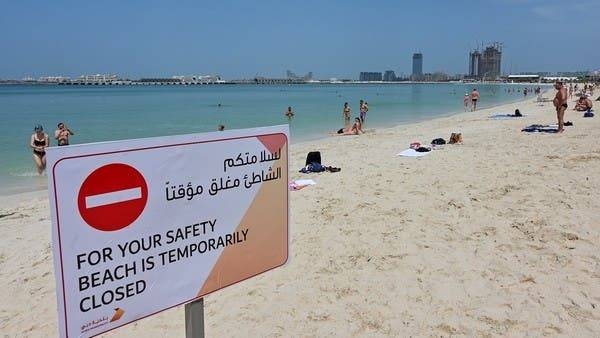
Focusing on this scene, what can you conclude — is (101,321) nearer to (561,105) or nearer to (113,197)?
(113,197)

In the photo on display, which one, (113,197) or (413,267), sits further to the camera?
(413,267)

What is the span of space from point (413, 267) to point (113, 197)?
3310mm

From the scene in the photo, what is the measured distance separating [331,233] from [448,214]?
148 cm

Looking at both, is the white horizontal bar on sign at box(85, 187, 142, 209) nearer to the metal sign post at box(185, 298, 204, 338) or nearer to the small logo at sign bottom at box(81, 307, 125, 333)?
the small logo at sign bottom at box(81, 307, 125, 333)

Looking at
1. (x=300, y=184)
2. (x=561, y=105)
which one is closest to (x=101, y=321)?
(x=300, y=184)

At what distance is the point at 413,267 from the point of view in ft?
13.6

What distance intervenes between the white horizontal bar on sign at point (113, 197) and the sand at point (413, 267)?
85.1 inches

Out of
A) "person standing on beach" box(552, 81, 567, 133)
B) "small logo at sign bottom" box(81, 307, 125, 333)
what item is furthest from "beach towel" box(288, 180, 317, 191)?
"person standing on beach" box(552, 81, 567, 133)

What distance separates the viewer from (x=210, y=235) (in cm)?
161

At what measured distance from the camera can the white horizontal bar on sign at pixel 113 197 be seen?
131 centimetres

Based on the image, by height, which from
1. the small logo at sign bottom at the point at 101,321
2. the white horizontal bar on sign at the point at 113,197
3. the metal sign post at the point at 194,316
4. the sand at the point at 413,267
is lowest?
the sand at the point at 413,267

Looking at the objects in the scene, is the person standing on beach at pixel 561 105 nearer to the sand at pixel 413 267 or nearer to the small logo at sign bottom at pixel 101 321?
Result: the sand at pixel 413 267

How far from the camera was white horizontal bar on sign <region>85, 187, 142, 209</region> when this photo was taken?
131 centimetres

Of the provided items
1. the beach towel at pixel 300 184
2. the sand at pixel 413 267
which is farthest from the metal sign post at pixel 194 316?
the beach towel at pixel 300 184
